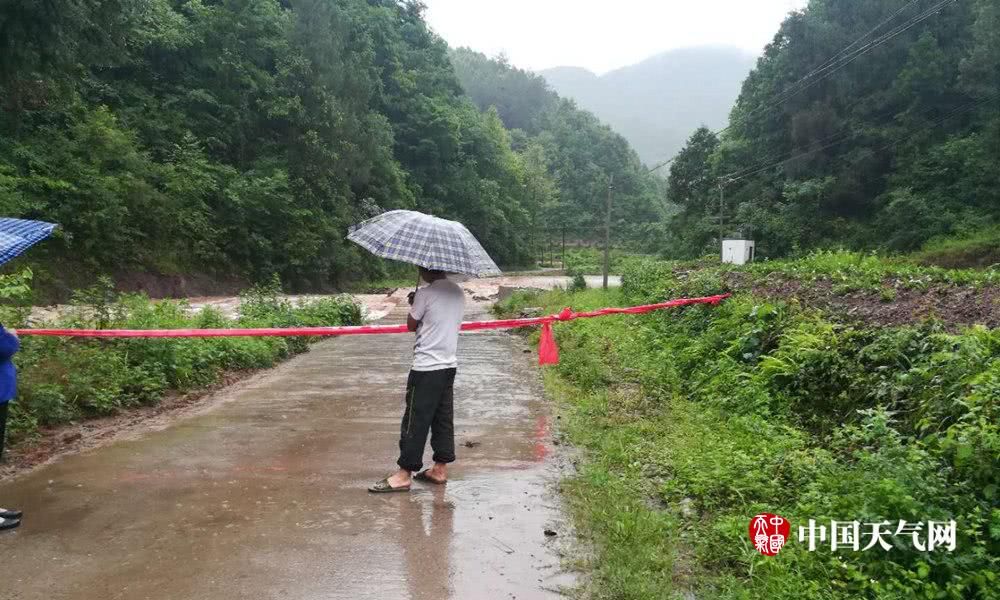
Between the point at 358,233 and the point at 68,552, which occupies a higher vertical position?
the point at 358,233

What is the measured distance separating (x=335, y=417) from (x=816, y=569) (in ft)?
17.2

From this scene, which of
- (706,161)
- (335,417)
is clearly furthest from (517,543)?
(706,161)

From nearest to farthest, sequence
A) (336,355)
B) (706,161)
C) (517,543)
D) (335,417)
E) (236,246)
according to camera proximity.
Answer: (517,543), (335,417), (336,355), (236,246), (706,161)

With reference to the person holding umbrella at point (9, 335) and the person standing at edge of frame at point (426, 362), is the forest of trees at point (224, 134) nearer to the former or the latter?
the person holding umbrella at point (9, 335)

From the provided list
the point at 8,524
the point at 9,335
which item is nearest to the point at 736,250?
the point at 9,335

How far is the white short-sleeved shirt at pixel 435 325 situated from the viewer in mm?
4828

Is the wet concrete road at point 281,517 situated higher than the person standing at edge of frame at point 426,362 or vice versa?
the person standing at edge of frame at point 426,362

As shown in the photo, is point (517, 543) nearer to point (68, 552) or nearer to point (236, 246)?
point (68, 552)

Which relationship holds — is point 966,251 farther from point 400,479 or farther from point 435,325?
point 400,479

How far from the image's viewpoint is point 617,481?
5.05 metres

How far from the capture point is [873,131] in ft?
126

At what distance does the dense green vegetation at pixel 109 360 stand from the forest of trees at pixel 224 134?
5.04 m

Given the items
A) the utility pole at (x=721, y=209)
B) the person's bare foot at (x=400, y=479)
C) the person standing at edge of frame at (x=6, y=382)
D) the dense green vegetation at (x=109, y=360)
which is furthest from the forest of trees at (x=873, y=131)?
the person standing at edge of frame at (x=6, y=382)

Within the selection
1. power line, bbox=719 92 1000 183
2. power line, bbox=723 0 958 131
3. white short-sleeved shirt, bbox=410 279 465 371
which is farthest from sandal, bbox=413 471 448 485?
power line, bbox=723 0 958 131
